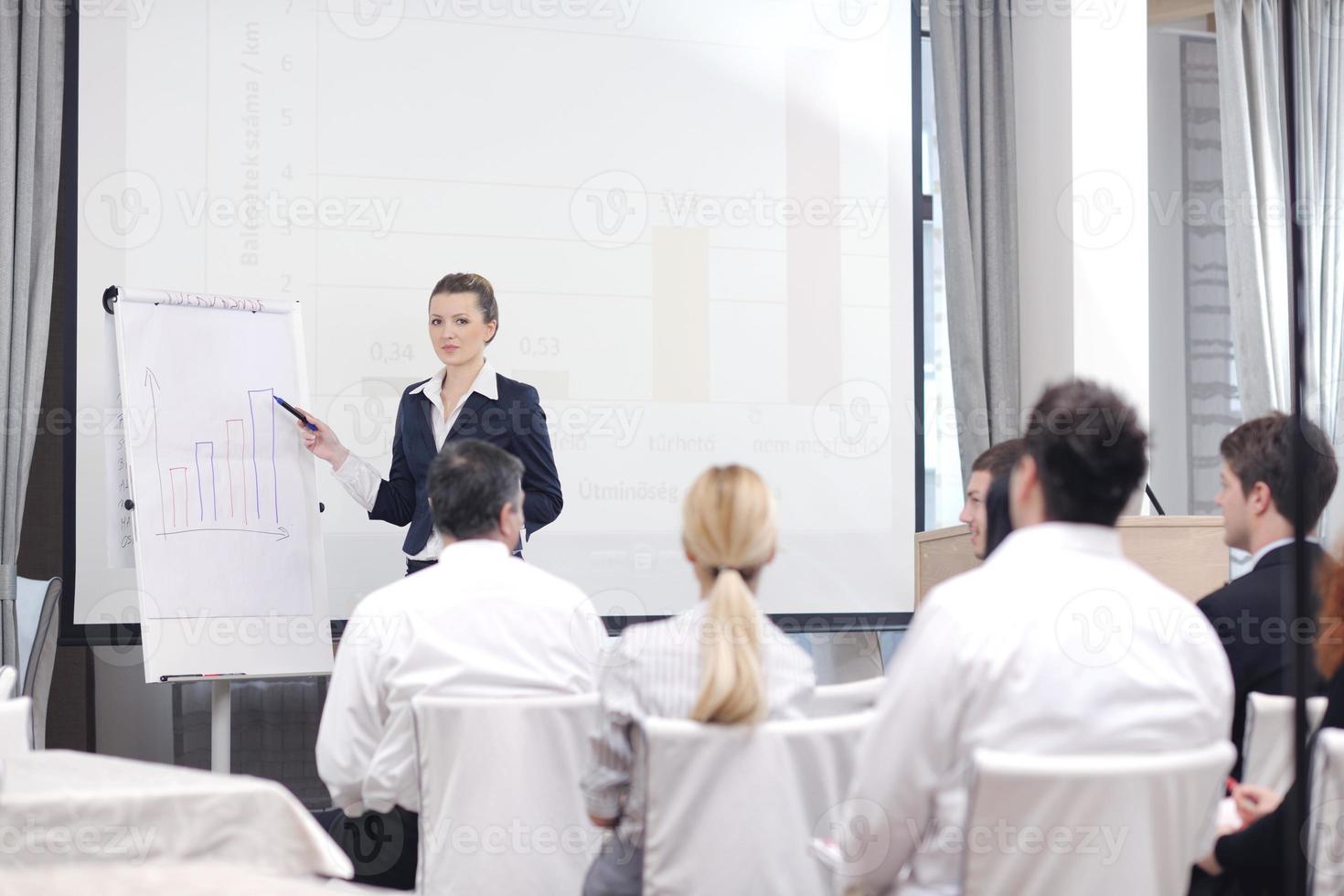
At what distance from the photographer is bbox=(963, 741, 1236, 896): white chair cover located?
4.80 ft

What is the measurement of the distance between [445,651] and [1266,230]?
4066 mm

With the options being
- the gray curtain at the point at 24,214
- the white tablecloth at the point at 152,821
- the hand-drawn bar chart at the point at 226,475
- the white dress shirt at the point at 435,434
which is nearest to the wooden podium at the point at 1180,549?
the white dress shirt at the point at 435,434

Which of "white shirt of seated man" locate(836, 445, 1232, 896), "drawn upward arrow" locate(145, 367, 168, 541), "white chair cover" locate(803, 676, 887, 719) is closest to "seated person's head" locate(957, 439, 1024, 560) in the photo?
"white chair cover" locate(803, 676, 887, 719)

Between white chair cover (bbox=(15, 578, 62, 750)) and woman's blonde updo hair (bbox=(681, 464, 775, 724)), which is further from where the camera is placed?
white chair cover (bbox=(15, 578, 62, 750))

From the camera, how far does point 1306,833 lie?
1.75 metres

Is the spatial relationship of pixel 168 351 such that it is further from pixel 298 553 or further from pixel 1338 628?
pixel 1338 628

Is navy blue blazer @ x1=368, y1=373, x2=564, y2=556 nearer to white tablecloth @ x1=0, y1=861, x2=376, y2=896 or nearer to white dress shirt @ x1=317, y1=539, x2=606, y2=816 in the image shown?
white dress shirt @ x1=317, y1=539, x2=606, y2=816

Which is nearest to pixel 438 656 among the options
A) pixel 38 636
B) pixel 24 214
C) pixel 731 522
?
pixel 731 522

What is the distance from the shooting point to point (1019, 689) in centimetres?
158

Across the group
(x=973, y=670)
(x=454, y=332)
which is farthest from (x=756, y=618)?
(x=454, y=332)

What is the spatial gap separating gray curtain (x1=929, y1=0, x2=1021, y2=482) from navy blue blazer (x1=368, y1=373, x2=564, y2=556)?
1.86m

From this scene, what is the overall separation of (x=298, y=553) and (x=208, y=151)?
1339 mm

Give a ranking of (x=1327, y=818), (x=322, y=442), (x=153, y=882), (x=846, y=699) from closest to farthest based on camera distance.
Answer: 1. (x=153, y=882)
2. (x=1327, y=818)
3. (x=846, y=699)
4. (x=322, y=442)

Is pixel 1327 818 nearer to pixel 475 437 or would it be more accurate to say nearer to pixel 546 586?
pixel 546 586
